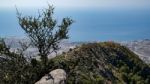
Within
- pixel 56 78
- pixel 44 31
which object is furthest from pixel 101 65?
pixel 56 78

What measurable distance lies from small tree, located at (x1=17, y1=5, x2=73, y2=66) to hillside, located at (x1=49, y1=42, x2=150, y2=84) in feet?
5.48

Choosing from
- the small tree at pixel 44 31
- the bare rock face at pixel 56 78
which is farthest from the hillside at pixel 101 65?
the bare rock face at pixel 56 78

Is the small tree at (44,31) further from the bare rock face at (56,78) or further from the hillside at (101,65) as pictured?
the bare rock face at (56,78)

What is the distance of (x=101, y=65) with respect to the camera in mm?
45656

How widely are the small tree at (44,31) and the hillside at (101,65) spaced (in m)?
1.67

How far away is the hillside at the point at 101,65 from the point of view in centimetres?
3713

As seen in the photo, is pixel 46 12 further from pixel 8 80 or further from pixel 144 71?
pixel 144 71

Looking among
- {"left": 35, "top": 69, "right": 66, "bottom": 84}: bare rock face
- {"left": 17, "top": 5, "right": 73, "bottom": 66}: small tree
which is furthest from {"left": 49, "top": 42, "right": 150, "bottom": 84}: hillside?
{"left": 35, "top": 69, "right": 66, "bottom": 84}: bare rock face

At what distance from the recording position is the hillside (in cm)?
3713

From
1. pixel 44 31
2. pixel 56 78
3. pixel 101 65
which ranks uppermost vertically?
pixel 44 31

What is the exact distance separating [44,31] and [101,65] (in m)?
12.1

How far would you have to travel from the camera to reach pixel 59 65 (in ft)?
117

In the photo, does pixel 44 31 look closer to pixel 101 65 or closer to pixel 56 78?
pixel 56 78

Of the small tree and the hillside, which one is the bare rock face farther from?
the small tree
